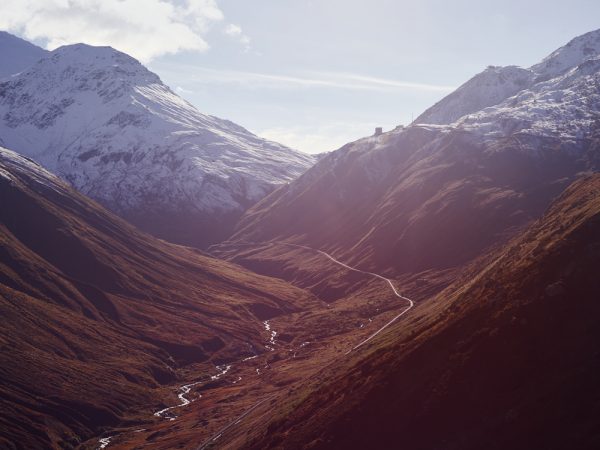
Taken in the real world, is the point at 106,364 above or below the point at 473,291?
below

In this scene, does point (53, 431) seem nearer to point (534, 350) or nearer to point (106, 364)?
point (106, 364)

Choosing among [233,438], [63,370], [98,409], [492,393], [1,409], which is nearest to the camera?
[492,393]

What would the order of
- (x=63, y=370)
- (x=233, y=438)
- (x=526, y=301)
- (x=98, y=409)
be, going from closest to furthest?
(x=526, y=301)
(x=233, y=438)
(x=98, y=409)
(x=63, y=370)

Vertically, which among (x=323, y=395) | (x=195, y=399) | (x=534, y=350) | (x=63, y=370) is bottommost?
(x=195, y=399)

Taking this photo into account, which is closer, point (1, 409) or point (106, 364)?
point (1, 409)

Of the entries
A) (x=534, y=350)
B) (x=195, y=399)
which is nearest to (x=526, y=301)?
(x=534, y=350)

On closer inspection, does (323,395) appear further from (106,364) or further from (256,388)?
(106,364)

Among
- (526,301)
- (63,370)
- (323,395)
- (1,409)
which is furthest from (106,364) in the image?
(526,301)
